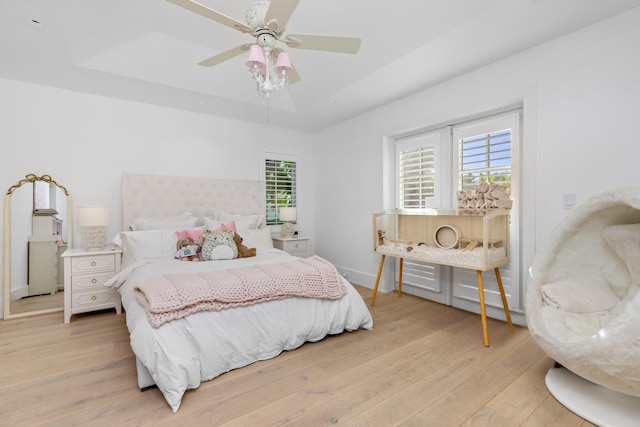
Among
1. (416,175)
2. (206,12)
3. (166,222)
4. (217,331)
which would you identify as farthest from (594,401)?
(166,222)

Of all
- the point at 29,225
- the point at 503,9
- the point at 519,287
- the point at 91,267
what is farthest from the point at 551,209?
the point at 29,225

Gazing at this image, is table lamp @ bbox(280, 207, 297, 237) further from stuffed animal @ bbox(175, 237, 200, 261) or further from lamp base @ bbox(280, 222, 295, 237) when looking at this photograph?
stuffed animal @ bbox(175, 237, 200, 261)

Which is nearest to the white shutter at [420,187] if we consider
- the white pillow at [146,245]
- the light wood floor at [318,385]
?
the light wood floor at [318,385]

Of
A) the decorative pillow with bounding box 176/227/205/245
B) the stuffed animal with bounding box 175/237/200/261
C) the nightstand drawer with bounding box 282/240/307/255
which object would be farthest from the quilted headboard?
the stuffed animal with bounding box 175/237/200/261

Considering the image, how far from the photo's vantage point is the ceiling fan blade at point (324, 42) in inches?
75.1

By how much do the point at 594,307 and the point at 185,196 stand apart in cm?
418

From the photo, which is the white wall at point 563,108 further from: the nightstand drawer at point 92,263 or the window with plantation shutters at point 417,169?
the nightstand drawer at point 92,263

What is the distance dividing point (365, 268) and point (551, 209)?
2361mm

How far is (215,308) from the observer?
2109 millimetres

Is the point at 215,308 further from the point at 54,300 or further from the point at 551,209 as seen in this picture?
the point at 551,209

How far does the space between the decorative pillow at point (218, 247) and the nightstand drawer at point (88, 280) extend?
3.56ft

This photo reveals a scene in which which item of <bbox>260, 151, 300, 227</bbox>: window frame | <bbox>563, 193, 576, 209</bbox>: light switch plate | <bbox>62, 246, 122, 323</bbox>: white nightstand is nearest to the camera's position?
<bbox>563, 193, 576, 209</bbox>: light switch plate

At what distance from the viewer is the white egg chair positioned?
1.49 meters

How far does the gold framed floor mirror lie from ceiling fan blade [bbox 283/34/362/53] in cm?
316
